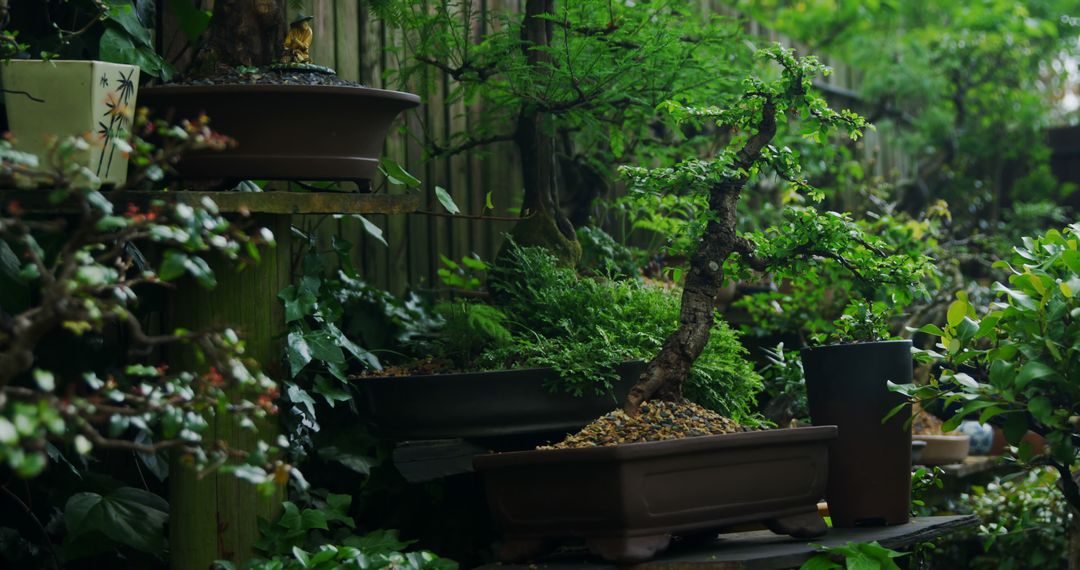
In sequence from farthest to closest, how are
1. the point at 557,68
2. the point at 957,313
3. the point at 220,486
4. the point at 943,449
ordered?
the point at 943,449 < the point at 557,68 < the point at 957,313 < the point at 220,486

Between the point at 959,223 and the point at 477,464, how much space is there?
14.8ft

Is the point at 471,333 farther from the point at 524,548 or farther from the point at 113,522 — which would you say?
the point at 113,522

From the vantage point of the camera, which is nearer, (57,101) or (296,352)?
(57,101)

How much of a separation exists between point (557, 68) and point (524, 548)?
4.41 feet

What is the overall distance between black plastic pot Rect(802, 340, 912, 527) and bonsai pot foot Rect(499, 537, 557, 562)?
0.79 m

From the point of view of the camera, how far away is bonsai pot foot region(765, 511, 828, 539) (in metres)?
2.64

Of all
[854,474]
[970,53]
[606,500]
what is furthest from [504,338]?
[970,53]

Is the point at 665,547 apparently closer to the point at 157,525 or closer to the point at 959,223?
the point at 157,525

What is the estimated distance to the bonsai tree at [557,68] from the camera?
318 cm

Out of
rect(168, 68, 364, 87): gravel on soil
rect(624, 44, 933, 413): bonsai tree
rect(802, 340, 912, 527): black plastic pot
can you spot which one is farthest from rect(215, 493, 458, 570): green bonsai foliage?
rect(802, 340, 912, 527): black plastic pot

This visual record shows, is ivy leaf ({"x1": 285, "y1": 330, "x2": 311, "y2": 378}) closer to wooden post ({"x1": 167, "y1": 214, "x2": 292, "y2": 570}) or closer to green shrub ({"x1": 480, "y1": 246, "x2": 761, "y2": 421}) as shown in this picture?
wooden post ({"x1": 167, "y1": 214, "x2": 292, "y2": 570})

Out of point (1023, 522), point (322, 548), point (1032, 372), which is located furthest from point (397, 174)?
point (1023, 522)

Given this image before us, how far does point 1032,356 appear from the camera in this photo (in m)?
2.48

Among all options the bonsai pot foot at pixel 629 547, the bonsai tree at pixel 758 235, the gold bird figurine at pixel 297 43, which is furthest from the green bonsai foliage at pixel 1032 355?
the gold bird figurine at pixel 297 43
